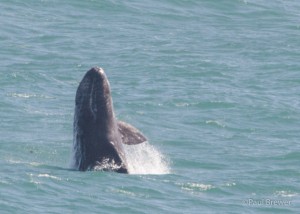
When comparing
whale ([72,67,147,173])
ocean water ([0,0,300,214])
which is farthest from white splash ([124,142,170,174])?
whale ([72,67,147,173])

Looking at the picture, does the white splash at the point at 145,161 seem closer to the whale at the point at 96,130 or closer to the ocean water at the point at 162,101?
the ocean water at the point at 162,101

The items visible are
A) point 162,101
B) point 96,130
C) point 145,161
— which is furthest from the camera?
point 162,101

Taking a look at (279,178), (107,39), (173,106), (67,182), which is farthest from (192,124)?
(107,39)

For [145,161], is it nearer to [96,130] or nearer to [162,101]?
[96,130]

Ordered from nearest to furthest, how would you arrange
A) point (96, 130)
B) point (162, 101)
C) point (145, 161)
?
point (96, 130) → point (145, 161) → point (162, 101)

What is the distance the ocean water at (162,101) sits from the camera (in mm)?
30641

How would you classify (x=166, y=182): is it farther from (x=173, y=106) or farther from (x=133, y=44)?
(x=133, y=44)

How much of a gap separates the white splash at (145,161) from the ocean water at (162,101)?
0.07 m

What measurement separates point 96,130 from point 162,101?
48.5ft

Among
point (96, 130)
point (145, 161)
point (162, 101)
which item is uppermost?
point (96, 130)

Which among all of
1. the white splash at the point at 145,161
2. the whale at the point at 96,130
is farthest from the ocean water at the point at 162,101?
the whale at the point at 96,130

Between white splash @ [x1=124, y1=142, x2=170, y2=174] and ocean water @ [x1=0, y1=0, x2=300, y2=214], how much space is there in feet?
0.22

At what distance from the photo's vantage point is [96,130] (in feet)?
105

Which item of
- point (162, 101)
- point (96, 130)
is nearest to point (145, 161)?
point (96, 130)
